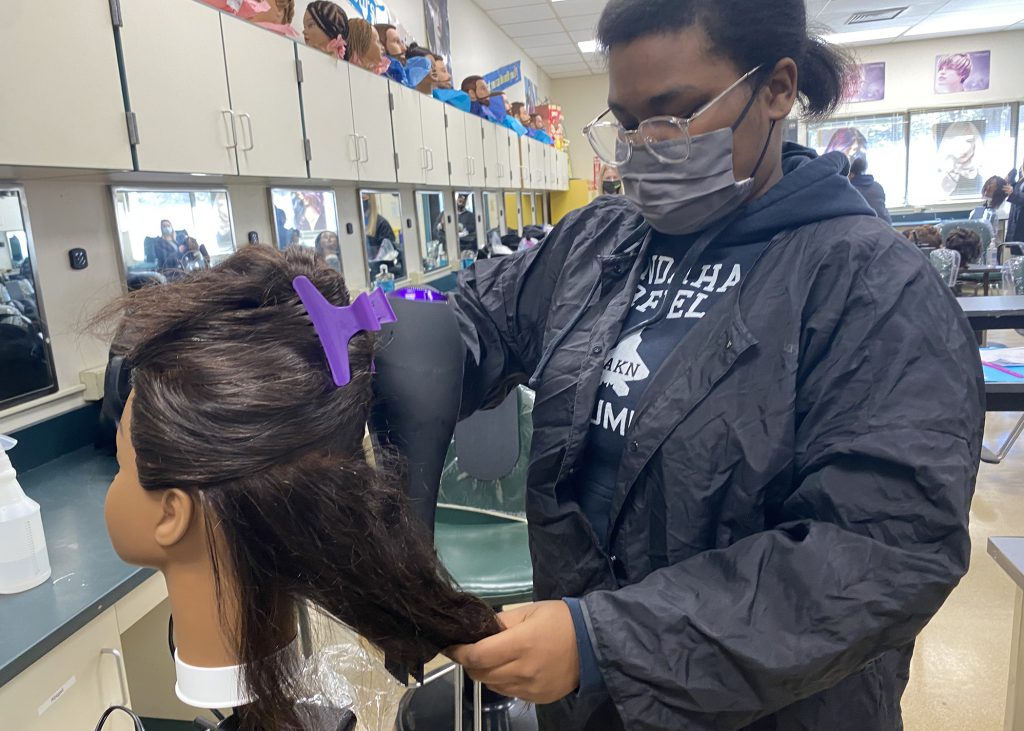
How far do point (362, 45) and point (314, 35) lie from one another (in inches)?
11.7

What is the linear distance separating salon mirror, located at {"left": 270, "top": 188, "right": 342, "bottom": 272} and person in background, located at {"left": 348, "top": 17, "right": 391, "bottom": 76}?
24.1 inches

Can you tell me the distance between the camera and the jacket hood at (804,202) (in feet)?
2.96

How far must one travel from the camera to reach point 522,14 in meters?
6.77

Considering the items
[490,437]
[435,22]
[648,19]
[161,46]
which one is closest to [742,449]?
[648,19]

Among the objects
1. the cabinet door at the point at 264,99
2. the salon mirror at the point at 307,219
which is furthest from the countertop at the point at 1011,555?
the salon mirror at the point at 307,219

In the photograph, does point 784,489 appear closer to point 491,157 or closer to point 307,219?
point 307,219

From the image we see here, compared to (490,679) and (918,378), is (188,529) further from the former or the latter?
(918,378)

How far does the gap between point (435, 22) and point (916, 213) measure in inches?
310

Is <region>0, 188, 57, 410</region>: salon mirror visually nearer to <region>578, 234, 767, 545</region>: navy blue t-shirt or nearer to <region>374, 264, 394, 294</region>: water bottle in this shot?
<region>578, 234, 767, 545</region>: navy blue t-shirt

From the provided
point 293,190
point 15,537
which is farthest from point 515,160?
point 15,537

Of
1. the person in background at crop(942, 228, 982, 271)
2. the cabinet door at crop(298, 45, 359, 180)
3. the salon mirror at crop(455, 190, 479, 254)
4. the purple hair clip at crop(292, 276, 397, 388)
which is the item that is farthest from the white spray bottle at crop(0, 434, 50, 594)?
the person in background at crop(942, 228, 982, 271)

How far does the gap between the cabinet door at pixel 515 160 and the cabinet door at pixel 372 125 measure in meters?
2.56

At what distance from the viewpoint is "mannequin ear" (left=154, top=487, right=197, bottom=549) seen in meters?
0.77

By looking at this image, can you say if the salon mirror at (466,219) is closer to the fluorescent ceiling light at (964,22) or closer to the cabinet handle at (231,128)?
the cabinet handle at (231,128)
